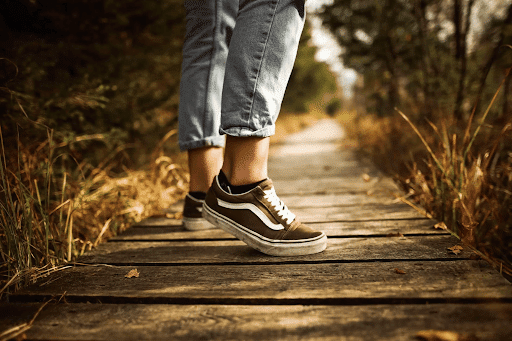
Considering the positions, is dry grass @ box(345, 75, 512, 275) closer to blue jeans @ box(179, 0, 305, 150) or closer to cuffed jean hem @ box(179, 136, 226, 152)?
blue jeans @ box(179, 0, 305, 150)

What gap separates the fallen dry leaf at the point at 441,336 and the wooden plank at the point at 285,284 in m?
0.13

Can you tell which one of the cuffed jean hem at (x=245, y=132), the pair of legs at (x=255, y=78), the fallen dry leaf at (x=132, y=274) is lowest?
the fallen dry leaf at (x=132, y=274)

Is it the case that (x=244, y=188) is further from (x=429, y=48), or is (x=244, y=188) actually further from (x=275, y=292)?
(x=429, y=48)

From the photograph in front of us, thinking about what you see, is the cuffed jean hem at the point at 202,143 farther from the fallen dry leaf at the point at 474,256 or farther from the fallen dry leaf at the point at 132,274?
the fallen dry leaf at the point at 474,256

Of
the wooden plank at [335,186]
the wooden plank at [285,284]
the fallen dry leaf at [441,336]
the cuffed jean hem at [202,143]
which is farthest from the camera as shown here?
the wooden plank at [335,186]

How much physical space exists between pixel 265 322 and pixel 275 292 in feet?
0.37

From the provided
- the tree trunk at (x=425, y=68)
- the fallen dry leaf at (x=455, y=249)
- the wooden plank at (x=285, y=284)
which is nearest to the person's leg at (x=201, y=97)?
the wooden plank at (x=285, y=284)

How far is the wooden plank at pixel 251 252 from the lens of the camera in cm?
104

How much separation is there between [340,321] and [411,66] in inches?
135

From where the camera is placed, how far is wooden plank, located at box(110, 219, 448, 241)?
1263 millimetres

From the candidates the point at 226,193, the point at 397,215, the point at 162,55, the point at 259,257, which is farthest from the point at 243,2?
the point at 162,55

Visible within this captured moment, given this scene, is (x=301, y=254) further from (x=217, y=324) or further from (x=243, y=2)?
(x=243, y=2)

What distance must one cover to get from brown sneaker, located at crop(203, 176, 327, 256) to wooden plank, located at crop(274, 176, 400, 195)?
0.98m

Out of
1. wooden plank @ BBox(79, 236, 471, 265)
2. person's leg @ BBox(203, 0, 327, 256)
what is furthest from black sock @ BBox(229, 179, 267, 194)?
wooden plank @ BBox(79, 236, 471, 265)
